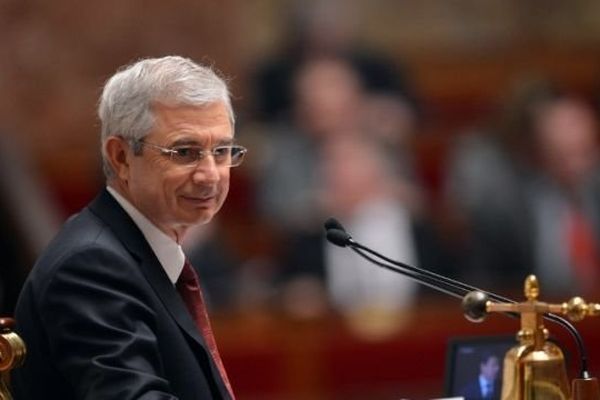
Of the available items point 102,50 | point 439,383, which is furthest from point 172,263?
point 102,50

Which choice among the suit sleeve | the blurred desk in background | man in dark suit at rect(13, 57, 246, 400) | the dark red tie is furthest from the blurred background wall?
the suit sleeve

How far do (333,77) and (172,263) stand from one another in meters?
3.66

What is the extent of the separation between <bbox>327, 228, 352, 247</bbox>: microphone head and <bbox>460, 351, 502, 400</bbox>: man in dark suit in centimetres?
39

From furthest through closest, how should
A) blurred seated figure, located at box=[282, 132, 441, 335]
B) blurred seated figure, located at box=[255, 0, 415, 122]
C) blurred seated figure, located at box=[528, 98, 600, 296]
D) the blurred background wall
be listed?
1. blurred seated figure, located at box=[255, 0, 415, 122]
2. blurred seated figure, located at box=[528, 98, 600, 296]
3. blurred seated figure, located at box=[282, 132, 441, 335]
4. the blurred background wall

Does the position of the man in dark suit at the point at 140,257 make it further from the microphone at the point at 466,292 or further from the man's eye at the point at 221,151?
the microphone at the point at 466,292

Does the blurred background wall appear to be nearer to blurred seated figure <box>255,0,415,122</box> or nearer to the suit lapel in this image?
blurred seated figure <box>255,0,415,122</box>

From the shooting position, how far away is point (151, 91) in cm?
280

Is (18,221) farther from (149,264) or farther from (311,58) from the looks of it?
(149,264)

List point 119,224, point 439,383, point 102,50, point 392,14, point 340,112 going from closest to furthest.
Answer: point 119,224, point 439,383, point 340,112, point 102,50, point 392,14

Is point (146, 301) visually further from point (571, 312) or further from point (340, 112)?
point (340, 112)

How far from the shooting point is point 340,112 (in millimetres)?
6414

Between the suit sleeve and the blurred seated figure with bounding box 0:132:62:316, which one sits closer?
the suit sleeve

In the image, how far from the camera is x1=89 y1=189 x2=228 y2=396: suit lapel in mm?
2803

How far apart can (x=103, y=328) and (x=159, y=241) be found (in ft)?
0.93
